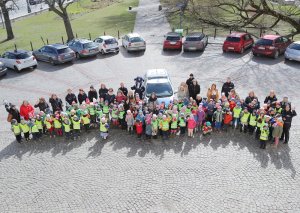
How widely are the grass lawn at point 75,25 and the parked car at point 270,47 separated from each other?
50.5 ft

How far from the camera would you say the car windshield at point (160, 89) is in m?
14.5

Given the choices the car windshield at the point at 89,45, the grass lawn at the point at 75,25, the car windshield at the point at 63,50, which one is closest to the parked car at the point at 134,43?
the car windshield at the point at 89,45

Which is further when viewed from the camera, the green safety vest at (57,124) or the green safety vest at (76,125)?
the green safety vest at (57,124)

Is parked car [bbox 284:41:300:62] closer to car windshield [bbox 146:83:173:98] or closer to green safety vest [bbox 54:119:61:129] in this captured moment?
car windshield [bbox 146:83:173:98]

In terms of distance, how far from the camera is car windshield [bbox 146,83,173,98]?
47.7ft

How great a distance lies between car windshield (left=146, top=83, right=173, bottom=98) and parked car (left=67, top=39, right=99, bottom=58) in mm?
10425

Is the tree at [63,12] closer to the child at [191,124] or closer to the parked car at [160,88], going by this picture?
the parked car at [160,88]

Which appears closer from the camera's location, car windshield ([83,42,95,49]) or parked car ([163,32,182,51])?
car windshield ([83,42,95,49])

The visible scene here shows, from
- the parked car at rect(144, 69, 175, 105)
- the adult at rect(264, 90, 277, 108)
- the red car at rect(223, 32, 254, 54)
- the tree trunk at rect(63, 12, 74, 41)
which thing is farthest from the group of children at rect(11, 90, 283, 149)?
the tree trunk at rect(63, 12, 74, 41)

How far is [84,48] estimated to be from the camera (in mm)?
23797

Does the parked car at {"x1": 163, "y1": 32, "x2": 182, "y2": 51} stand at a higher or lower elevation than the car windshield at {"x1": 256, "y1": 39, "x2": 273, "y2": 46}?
lower

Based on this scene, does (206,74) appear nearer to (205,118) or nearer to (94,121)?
(205,118)

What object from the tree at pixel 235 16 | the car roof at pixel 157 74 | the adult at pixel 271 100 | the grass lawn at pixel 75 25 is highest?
the car roof at pixel 157 74

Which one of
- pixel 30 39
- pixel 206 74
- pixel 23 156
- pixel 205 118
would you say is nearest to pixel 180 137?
pixel 205 118
